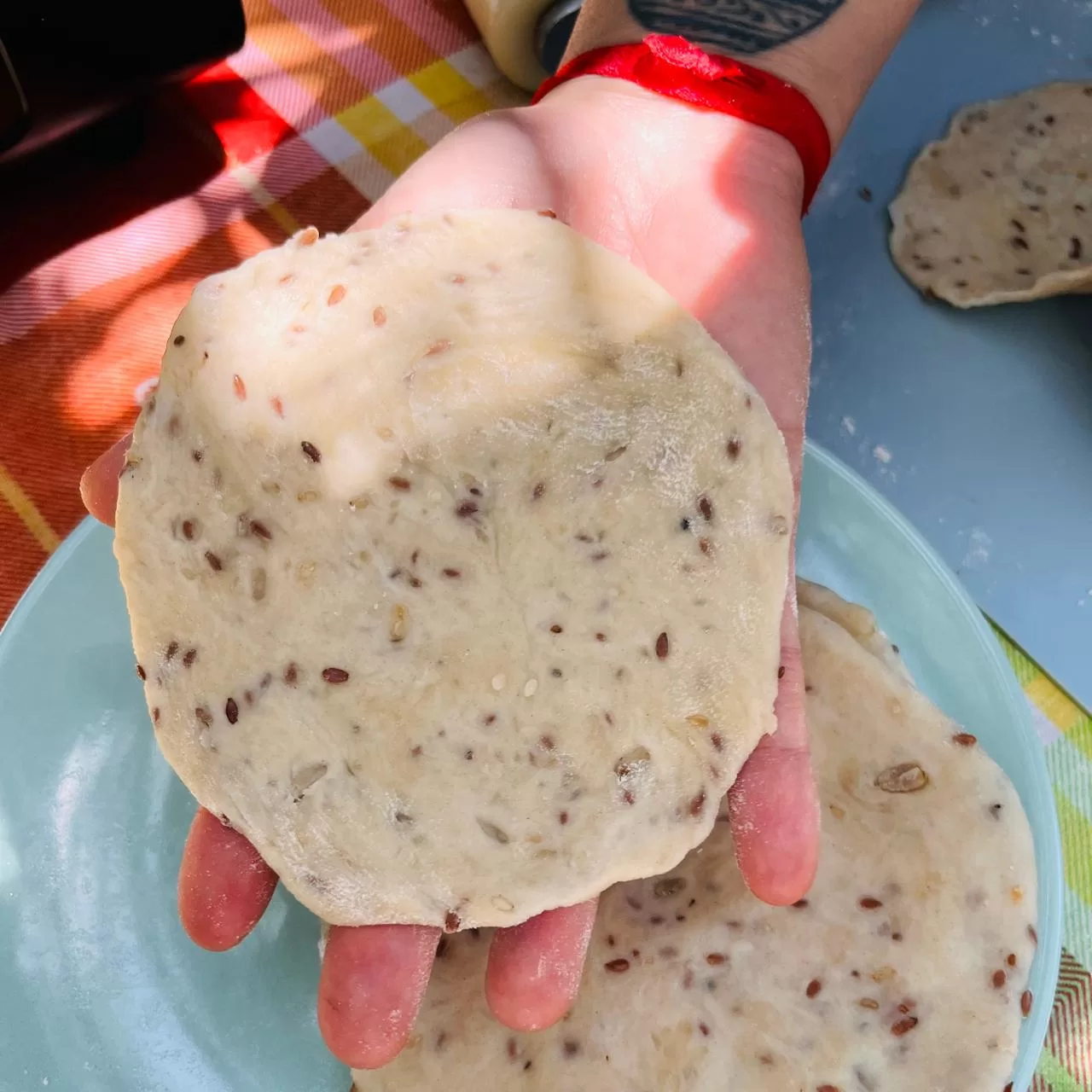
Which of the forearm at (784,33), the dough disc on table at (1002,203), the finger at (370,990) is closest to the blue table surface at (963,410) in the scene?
the dough disc on table at (1002,203)

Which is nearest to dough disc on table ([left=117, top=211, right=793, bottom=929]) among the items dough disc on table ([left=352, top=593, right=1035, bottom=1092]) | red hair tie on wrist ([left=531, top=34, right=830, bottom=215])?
dough disc on table ([left=352, top=593, right=1035, bottom=1092])

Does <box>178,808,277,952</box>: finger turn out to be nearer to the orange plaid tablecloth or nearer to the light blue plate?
the light blue plate

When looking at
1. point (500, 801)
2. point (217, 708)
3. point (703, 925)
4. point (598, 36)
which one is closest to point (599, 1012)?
point (703, 925)

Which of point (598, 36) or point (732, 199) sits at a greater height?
point (598, 36)

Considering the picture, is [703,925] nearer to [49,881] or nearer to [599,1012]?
[599,1012]

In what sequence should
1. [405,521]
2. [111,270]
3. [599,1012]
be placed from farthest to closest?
[111,270]
[599,1012]
[405,521]

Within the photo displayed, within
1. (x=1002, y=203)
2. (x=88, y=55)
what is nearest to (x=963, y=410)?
(x=1002, y=203)
